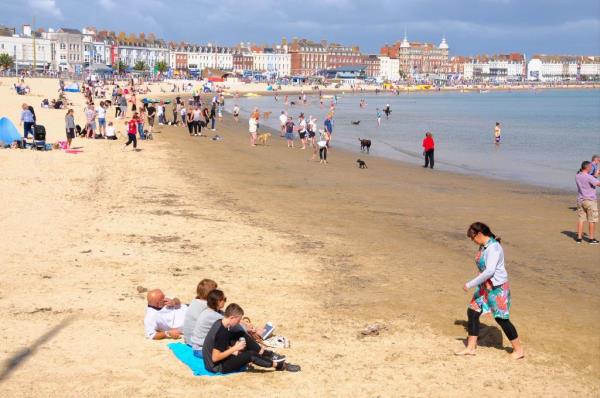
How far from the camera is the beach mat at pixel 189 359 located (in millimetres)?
7543

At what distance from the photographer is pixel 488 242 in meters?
7.82

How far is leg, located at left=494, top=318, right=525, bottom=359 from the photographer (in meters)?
7.95

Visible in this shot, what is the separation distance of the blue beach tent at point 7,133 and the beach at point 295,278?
454 centimetres

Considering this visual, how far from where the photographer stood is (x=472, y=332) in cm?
807

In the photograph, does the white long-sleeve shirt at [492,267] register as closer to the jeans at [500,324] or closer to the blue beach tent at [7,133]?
the jeans at [500,324]

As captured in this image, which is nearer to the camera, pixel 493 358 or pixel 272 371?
pixel 272 371

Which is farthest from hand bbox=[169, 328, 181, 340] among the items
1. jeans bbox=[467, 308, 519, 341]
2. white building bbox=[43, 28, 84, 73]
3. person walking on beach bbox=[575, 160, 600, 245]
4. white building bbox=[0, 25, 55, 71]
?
white building bbox=[43, 28, 84, 73]

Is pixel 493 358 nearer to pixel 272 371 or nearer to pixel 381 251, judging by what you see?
pixel 272 371

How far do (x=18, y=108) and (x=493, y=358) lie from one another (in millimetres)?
42440

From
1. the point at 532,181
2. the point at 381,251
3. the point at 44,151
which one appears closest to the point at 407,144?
the point at 532,181

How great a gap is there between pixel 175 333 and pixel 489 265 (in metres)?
3.65

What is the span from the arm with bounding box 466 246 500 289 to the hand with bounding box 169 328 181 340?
3.36m

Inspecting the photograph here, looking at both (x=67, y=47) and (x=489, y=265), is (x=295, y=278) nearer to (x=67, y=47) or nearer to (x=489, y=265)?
(x=489, y=265)

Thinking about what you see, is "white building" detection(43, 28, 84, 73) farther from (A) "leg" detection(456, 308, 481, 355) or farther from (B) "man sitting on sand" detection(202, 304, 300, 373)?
(A) "leg" detection(456, 308, 481, 355)
